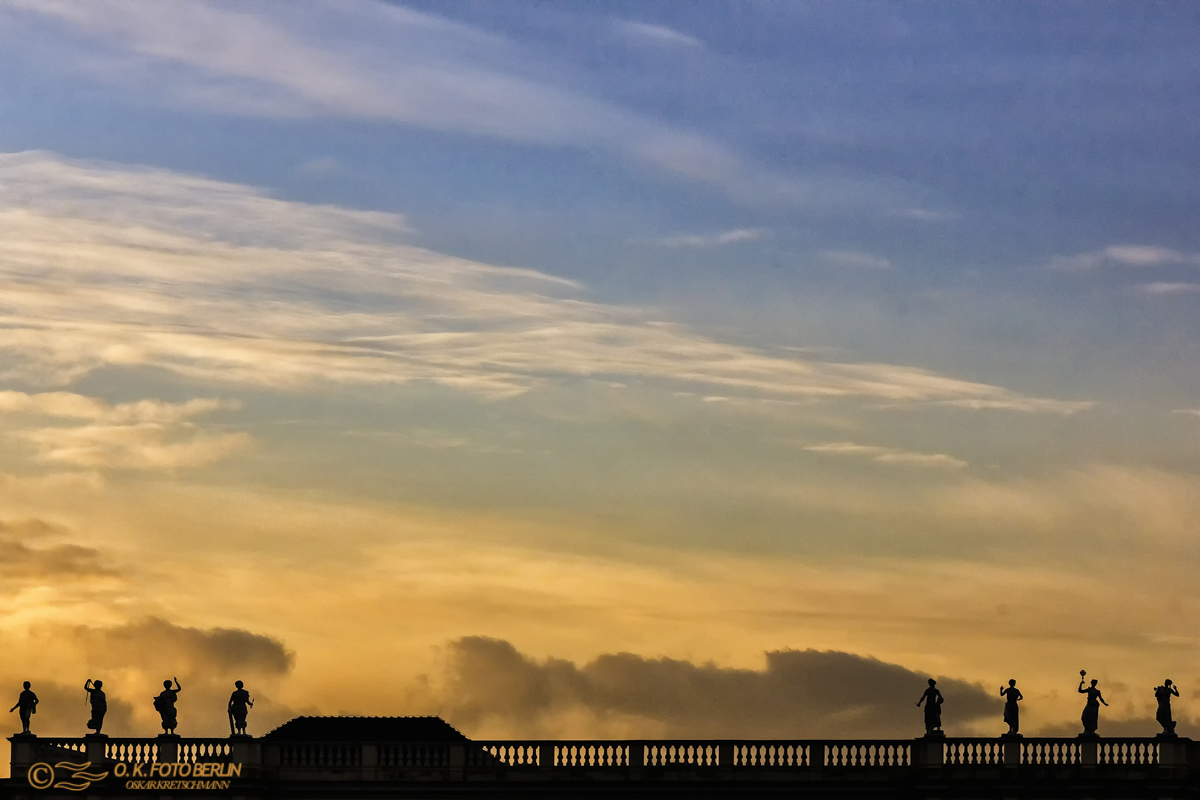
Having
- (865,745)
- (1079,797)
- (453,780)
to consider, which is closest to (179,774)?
(453,780)

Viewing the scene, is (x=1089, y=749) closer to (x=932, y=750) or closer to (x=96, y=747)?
(x=932, y=750)

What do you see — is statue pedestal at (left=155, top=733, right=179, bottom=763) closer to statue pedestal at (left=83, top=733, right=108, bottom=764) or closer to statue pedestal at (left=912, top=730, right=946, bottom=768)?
statue pedestal at (left=83, top=733, right=108, bottom=764)

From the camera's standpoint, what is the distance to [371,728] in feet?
336

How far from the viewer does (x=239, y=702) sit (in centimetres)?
8956

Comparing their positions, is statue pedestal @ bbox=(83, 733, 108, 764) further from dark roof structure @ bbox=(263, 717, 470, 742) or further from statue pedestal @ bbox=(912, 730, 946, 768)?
statue pedestal @ bbox=(912, 730, 946, 768)

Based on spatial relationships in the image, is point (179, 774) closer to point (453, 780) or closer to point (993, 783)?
point (453, 780)

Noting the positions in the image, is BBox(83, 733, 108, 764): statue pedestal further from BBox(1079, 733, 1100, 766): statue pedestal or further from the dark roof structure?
BBox(1079, 733, 1100, 766): statue pedestal

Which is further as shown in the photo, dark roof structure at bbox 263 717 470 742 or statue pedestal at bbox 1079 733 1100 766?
dark roof structure at bbox 263 717 470 742

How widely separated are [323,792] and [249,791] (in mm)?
2425

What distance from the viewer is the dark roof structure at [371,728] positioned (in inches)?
3959

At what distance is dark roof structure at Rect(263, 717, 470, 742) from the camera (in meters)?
101

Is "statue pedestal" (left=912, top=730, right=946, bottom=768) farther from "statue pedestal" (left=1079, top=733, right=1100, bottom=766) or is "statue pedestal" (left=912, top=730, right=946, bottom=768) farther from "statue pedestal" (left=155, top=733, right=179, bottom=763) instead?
"statue pedestal" (left=155, top=733, right=179, bottom=763)

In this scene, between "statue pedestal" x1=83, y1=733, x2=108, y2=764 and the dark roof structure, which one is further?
the dark roof structure

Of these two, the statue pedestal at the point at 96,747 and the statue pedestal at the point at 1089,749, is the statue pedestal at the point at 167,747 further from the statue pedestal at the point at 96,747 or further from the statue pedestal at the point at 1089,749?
the statue pedestal at the point at 1089,749
